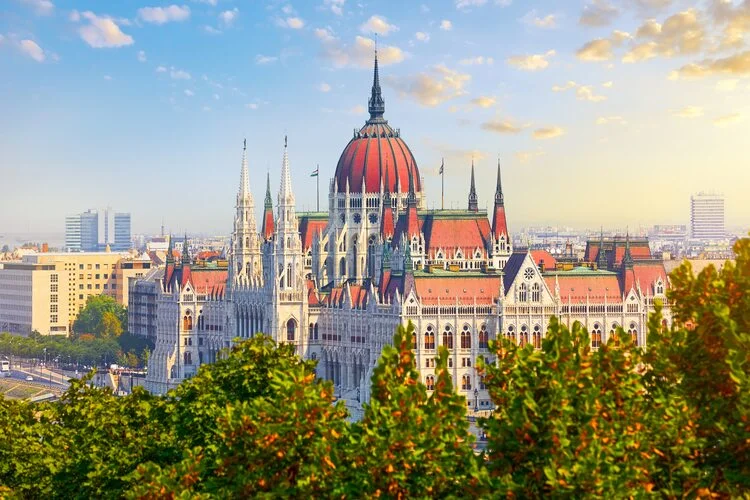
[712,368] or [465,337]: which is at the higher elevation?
[712,368]

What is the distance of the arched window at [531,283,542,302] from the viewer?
182 metres

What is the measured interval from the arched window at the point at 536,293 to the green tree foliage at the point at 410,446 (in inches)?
4669

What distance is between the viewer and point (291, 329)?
195 metres

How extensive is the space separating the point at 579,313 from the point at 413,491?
408ft

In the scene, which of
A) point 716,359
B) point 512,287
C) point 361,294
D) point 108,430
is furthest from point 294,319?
point 716,359

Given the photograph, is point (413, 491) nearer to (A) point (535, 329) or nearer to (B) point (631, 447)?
(B) point (631, 447)

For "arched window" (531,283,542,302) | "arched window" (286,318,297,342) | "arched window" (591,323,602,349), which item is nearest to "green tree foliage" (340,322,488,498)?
"arched window" (531,283,542,302)

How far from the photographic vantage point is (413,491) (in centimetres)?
6209

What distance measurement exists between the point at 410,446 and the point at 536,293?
12171cm

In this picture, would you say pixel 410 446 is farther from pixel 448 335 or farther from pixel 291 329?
pixel 291 329

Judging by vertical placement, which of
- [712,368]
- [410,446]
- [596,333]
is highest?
[712,368]

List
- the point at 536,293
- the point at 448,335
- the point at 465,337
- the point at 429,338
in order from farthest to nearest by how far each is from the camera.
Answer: the point at 536,293 → the point at 465,337 → the point at 448,335 → the point at 429,338

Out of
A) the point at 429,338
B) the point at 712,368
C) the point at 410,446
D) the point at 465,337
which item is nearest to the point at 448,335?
the point at 465,337

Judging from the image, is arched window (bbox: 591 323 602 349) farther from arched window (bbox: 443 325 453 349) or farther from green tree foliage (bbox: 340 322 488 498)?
green tree foliage (bbox: 340 322 488 498)
